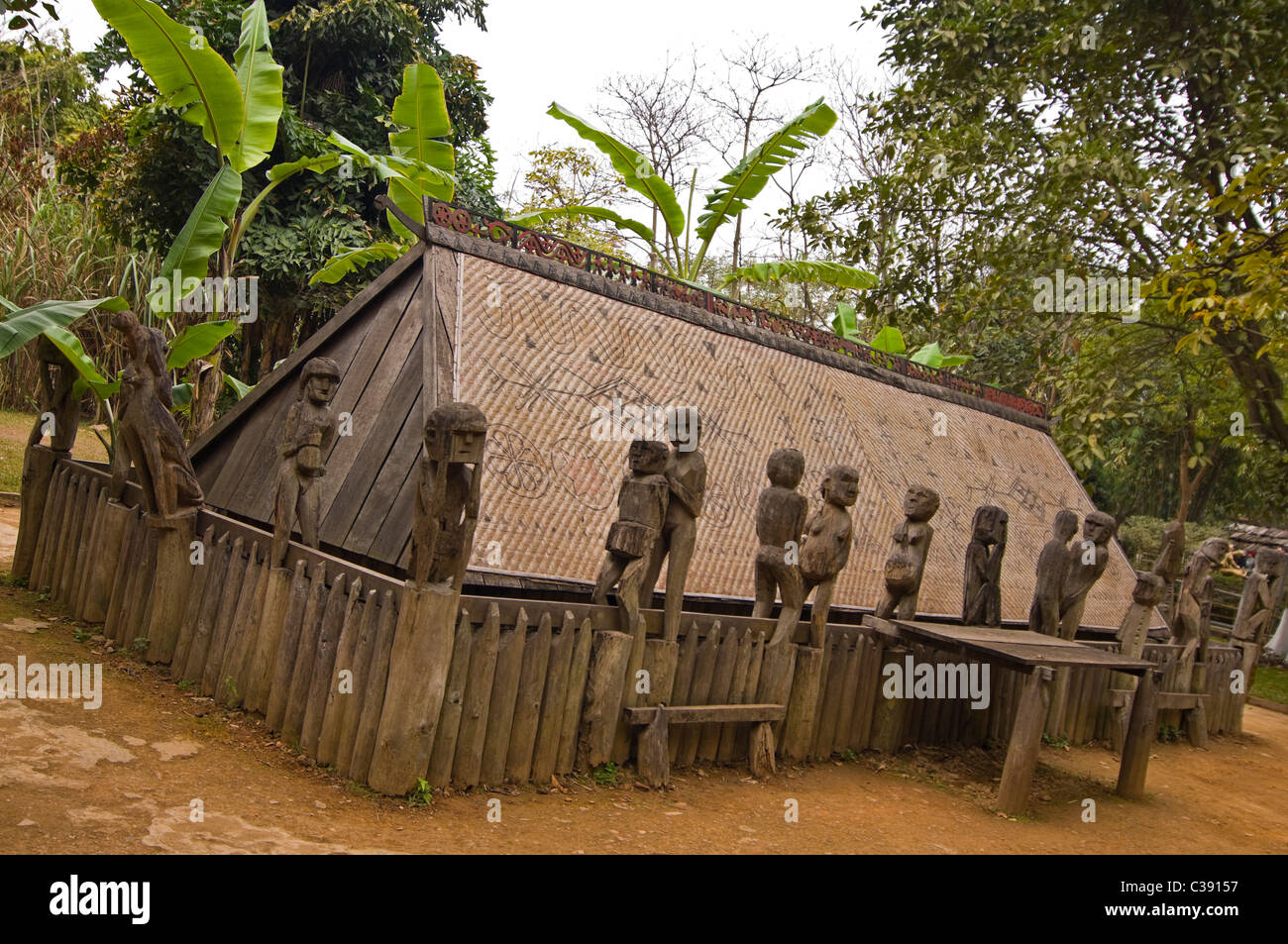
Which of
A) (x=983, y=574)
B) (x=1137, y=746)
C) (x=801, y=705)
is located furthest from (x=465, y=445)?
(x=1137, y=746)

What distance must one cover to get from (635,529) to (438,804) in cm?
177

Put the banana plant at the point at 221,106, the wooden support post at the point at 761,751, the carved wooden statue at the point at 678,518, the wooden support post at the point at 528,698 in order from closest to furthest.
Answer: the wooden support post at the point at 528,698 → the carved wooden statue at the point at 678,518 → the wooden support post at the point at 761,751 → the banana plant at the point at 221,106

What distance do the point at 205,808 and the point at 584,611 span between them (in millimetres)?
2056

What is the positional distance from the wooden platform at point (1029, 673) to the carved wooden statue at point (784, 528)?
1072 mm

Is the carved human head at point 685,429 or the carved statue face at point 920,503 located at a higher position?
the carved human head at point 685,429

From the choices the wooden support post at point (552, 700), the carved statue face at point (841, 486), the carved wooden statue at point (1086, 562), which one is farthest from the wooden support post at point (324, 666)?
the carved wooden statue at point (1086, 562)

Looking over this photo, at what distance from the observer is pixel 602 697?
546 cm

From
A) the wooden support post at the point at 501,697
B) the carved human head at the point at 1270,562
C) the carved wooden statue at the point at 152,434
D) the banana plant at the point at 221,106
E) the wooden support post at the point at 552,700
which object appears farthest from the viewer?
the carved human head at the point at 1270,562

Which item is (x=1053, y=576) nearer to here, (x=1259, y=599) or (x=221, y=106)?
(x=1259, y=599)

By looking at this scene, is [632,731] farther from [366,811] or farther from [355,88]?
[355,88]

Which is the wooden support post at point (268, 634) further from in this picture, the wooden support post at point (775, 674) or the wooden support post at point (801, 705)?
the wooden support post at point (801, 705)

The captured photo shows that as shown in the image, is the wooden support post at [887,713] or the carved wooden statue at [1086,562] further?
the carved wooden statue at [1086,562]

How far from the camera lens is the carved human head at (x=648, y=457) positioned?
5660 millimetres

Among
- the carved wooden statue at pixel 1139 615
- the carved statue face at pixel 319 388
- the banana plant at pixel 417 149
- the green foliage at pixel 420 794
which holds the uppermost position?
the banana plant at pixel 417 149
